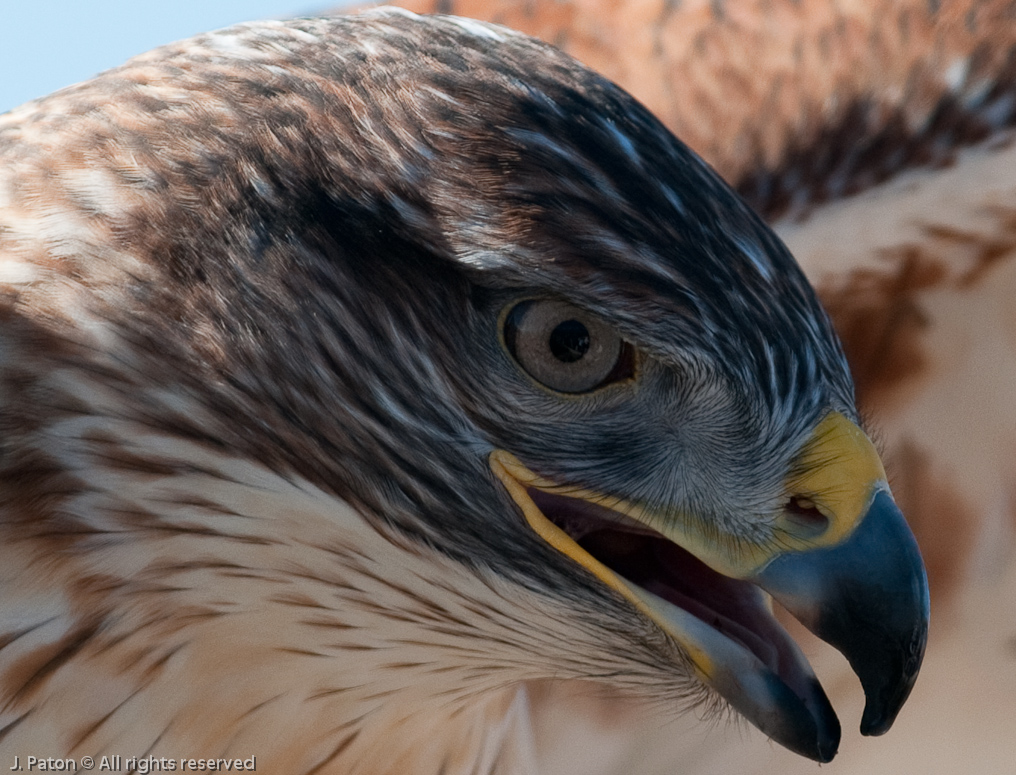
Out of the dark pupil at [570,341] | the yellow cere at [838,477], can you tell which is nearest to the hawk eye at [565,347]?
the dark pupil at [570,341]

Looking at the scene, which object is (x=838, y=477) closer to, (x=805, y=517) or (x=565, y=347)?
(x=805, y=517)

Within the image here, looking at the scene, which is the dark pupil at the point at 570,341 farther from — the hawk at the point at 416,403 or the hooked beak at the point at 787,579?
the hooked beak at the point at 787,579

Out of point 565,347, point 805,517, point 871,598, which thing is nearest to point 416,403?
point 565,347

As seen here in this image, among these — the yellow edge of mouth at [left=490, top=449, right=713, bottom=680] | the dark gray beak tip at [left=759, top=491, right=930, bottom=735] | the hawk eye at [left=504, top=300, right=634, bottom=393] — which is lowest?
the yellow edge of mouth at [left=490, top=449, right=713, bottom=680]

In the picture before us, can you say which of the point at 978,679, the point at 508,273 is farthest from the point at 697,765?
the point at 508,273

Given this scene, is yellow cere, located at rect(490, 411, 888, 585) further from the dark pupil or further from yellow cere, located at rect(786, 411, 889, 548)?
the dark pupil

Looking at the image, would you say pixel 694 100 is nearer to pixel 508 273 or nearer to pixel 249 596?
pixel 508 273

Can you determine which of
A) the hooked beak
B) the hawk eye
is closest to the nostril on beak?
the hooked beak
